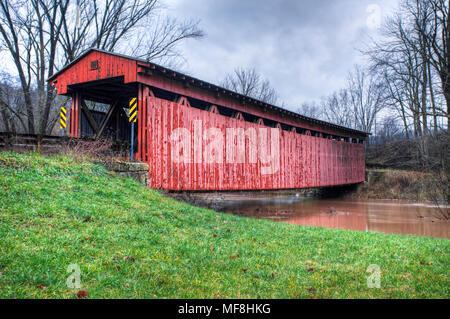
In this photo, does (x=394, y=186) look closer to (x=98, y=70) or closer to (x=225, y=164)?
(x=225, y=164)

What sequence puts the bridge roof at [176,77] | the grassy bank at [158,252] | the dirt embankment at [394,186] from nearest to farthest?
the grassy bank at [158,252] < the bridge roof at [176,77] < the dirt embankment at [394,186]

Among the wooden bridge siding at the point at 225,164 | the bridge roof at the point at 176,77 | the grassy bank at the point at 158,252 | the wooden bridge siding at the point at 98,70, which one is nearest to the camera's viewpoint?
the grassy bank at the point at 158,252

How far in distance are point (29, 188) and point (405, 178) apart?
21204 mm

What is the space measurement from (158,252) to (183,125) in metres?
6.19

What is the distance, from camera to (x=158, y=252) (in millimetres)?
3971

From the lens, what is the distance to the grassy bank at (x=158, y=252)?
297 centimetres

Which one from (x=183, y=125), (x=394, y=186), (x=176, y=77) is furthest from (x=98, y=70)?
(x=394, y=186)

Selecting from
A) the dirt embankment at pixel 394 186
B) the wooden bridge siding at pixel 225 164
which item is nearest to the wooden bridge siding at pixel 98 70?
the wooden bridge siding at pixel 225 164

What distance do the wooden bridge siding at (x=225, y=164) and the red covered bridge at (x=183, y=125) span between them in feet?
0.10

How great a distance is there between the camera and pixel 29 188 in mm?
5375

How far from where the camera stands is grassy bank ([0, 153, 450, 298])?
117 inches

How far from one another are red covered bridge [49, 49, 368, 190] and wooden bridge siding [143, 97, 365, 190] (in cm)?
3

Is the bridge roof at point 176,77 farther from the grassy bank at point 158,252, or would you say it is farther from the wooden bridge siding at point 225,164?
the grassy bank at point 158,252
